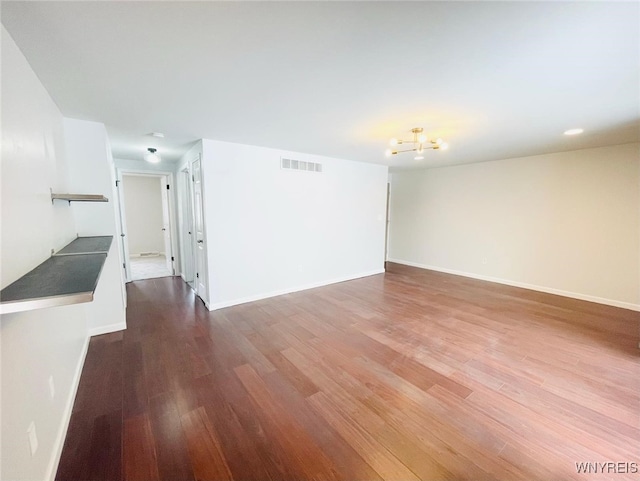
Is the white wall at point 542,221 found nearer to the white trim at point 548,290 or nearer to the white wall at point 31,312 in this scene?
the white trim at point 548,290

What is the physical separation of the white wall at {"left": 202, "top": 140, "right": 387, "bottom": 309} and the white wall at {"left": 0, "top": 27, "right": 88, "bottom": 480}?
1810 millimetres

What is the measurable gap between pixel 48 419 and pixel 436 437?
236cm

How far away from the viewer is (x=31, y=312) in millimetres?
1399

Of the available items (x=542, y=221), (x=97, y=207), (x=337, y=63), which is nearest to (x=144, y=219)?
(x=97, y=207)

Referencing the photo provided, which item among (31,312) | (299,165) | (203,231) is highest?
(299,165)

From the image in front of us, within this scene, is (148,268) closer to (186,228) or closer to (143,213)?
(143,213)

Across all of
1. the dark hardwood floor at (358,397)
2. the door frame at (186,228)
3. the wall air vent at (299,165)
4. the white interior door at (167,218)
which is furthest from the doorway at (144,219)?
the dark hardwood floor at (358,397)

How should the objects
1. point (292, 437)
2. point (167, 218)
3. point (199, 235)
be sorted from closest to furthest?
point (292, 437), point (199, 235), point (167, 218)

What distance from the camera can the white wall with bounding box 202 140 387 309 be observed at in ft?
12.5

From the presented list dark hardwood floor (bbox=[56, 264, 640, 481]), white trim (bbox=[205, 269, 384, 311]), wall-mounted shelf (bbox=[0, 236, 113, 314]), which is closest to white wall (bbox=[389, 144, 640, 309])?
dark hardwood floor (bbox=[56, 264, 640, 481])

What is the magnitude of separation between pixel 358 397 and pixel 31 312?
7.14ft

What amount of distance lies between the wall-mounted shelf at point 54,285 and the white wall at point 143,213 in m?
6.87

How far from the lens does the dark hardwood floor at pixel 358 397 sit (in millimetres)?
1545

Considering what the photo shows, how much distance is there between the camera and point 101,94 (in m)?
2.20
